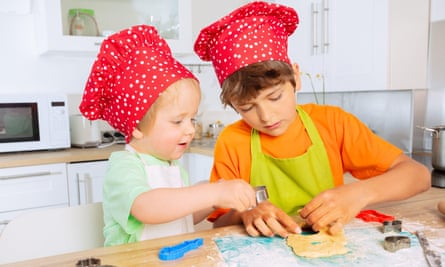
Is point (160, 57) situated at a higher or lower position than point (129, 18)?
lower

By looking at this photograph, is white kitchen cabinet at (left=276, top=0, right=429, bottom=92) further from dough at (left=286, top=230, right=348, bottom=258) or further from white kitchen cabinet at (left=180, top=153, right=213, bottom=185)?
dough at (left=286, top=230, right=348, bottom=258)

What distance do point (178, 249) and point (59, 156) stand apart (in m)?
1.60

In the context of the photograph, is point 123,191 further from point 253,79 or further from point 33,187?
point 33,187

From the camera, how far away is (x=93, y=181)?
214cm

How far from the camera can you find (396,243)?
0.67 metres

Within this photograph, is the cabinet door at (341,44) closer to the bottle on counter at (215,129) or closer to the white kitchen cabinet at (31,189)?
the bottle on counter at (215,129)

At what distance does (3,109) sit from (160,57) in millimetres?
1572

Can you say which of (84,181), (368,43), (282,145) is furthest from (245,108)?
(84,181)

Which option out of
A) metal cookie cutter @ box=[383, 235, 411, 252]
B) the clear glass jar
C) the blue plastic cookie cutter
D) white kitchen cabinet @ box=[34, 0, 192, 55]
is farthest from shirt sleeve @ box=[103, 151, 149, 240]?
the clear glass jar

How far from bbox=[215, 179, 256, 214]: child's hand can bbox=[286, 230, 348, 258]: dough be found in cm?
10

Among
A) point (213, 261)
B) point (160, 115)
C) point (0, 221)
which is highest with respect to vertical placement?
point (160, 115)

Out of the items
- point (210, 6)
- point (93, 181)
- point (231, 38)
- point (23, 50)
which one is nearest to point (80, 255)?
point (231, 38)

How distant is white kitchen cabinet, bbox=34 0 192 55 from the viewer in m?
2.20

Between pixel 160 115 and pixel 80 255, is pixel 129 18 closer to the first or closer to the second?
pixel 160 115
